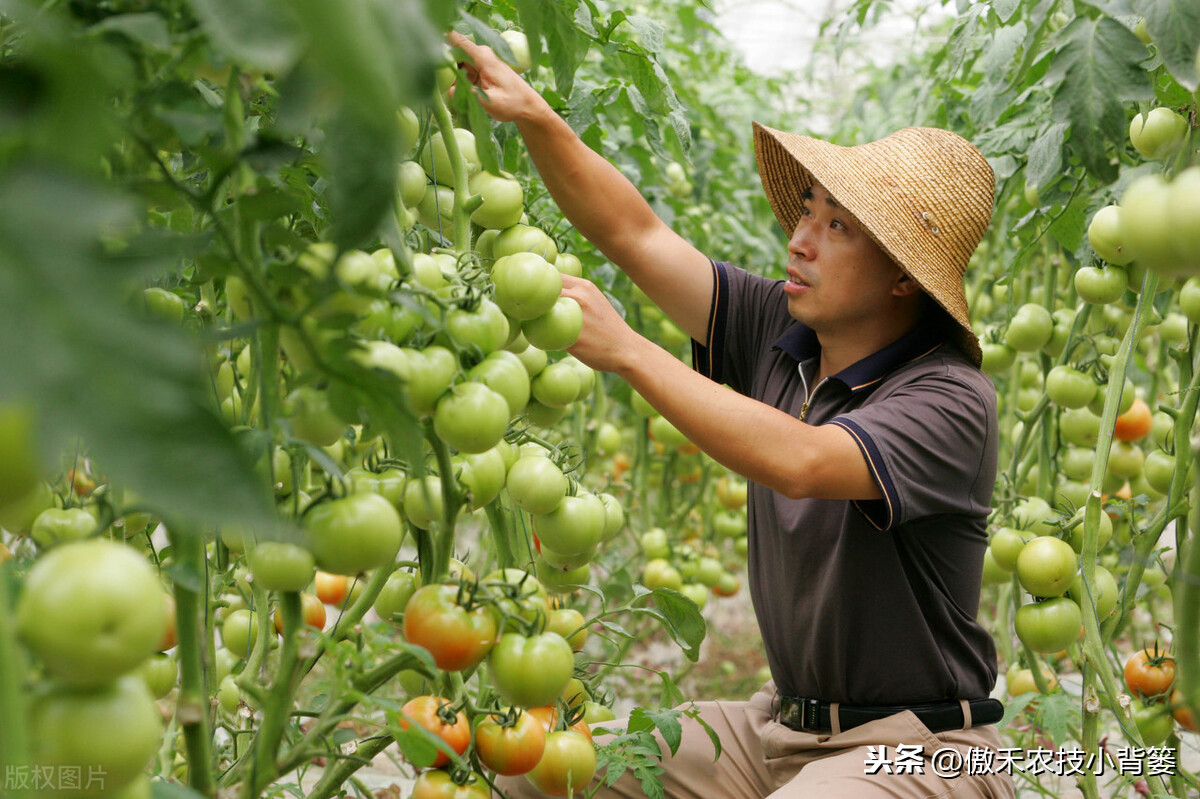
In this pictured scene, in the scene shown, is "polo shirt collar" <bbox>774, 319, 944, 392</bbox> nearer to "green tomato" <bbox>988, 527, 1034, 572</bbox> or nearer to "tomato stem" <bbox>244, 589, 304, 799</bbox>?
"green tomato" <bbox>988, 527, 1034, 572</bbox>

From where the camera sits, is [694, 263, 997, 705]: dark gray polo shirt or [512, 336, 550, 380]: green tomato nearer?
[512, 336, 550, 380]: green tomato

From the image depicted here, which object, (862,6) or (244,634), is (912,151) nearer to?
(862,6)

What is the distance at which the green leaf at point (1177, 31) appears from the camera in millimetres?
812

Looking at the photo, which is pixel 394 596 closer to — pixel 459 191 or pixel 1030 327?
pixel 459 191

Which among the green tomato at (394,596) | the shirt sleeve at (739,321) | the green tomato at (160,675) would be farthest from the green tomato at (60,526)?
the shirt sleeve at (739,321)

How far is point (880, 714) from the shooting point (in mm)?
1442

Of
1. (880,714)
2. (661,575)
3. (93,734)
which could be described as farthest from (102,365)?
(661,575)

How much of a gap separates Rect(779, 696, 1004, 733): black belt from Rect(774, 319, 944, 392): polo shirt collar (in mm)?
477

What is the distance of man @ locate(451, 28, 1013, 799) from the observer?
133 centimetres

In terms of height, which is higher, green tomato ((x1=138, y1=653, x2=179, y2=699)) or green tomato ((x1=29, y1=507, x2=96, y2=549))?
green tomato ((x1=29, y1=507, x2=96, y2=549))

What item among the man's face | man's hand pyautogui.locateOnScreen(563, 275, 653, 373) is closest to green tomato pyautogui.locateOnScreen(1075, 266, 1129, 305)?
the man's face

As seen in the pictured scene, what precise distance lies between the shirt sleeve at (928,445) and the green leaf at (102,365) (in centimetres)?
105

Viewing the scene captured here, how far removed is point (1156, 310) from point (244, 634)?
1.60 metres

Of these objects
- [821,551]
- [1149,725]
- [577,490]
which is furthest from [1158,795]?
[577,490]
